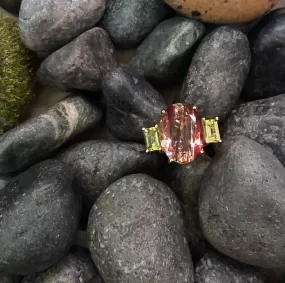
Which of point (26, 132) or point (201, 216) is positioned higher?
point (26, 132)

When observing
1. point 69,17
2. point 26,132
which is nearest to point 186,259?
point 26,132

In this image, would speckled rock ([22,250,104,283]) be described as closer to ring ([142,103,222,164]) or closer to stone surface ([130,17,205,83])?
ring ([142,103,222,164])

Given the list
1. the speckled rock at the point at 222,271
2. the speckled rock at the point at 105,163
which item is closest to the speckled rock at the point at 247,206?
the speckled rock at the point at 222,271

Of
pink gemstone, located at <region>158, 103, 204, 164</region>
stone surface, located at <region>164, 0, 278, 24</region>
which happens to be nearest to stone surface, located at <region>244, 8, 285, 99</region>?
stone surface, located at <region>164, 0, 278, 24</region>

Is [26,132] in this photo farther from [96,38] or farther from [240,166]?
[240,166]

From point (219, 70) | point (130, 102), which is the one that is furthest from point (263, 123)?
point (130, 102)

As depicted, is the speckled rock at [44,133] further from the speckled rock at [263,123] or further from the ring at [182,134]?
the speckled rock at [263,123]
